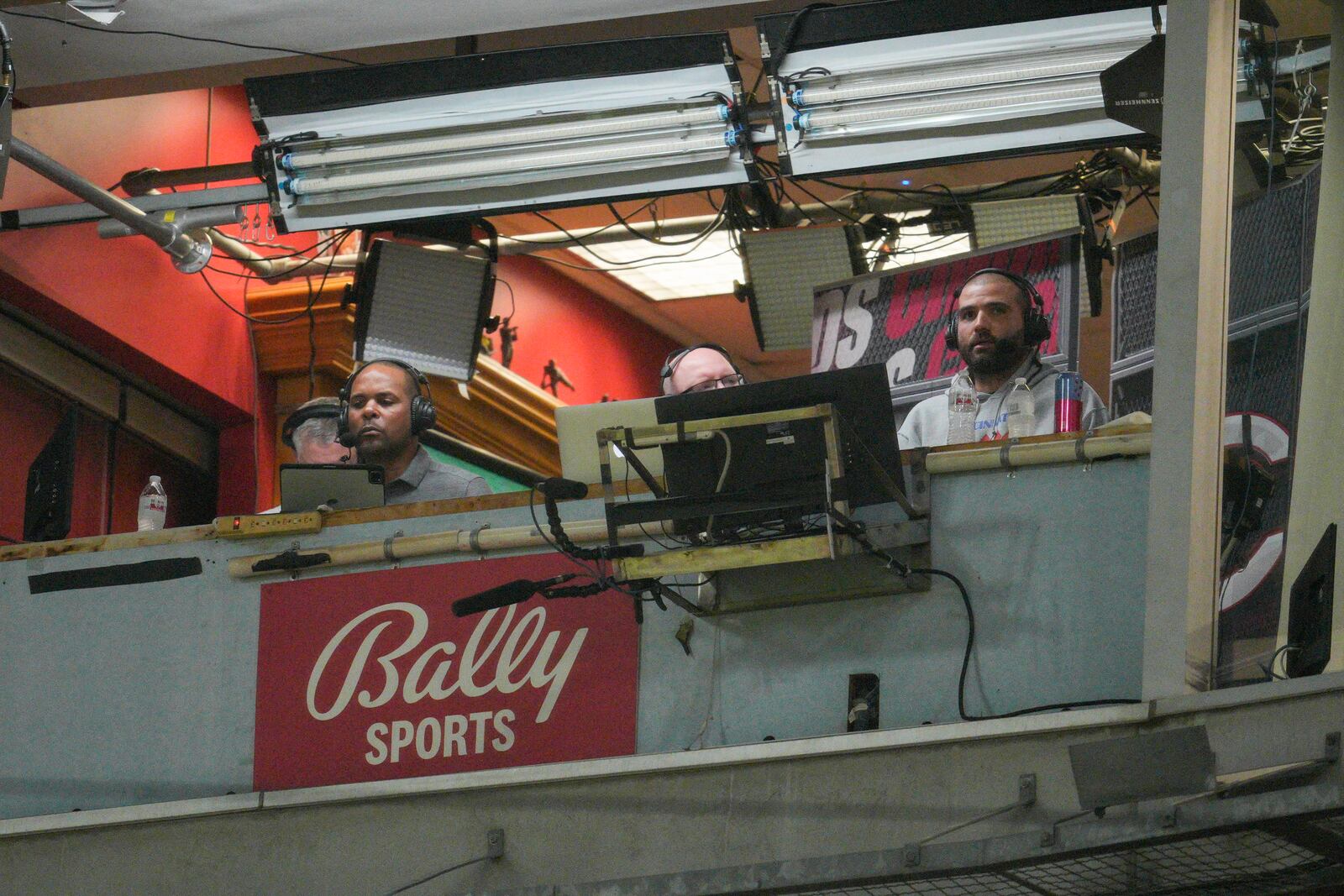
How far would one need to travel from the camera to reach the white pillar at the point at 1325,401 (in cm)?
266

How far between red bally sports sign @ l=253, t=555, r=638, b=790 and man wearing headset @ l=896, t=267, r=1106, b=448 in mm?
1026

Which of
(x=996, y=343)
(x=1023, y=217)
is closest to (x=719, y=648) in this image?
(x=996, y=343)

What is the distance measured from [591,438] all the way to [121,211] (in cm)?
231

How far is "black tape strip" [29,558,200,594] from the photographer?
370cm

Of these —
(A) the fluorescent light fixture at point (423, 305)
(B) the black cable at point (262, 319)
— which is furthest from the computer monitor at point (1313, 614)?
(B) the black cable at point (262, 319)

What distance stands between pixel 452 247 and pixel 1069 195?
1.89 meters

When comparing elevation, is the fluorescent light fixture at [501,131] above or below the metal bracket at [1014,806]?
above

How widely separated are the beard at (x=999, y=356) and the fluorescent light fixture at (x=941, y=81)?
64 centimetres

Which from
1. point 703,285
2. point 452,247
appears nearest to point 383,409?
point 452,247

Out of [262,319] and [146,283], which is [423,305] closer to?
[146,283]

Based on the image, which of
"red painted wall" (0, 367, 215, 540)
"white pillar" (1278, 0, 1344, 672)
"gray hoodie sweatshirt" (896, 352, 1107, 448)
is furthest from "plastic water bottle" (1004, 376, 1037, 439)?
"red painted wall" (0, 367, 215, 540)

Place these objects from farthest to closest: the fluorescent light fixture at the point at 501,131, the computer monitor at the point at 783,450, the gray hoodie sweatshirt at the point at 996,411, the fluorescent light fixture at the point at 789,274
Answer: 1. the fluorescent light fixture at the point at 789,274
2. the fluorescent light fixture at the point at 501,131
3. the gray hoodie sweatshirt at the point at 996,411
4. the computer monitor at the point at 783,450

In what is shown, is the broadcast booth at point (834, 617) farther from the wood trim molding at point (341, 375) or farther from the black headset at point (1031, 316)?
the wood trim molding at point (341, 375)

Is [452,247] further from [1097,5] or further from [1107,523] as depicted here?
[1107,523]
